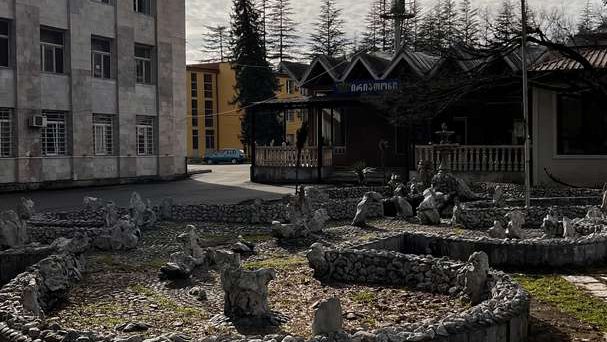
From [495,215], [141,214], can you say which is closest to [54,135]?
[141,214]

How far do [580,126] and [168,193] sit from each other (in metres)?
15.4

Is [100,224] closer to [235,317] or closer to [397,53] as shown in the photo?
[235,317]

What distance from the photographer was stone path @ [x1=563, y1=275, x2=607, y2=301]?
9062 mm

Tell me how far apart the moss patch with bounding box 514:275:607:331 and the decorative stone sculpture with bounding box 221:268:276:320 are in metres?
3.64

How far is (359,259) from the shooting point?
10.2 meters

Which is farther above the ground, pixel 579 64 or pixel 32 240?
pixel 579 64

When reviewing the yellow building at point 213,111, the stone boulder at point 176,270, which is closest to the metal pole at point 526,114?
the stone boulder at point 176,270

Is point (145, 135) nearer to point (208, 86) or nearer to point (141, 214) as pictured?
point (141, 214)

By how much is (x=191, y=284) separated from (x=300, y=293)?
1.74 meters

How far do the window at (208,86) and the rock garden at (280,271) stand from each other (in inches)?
1873

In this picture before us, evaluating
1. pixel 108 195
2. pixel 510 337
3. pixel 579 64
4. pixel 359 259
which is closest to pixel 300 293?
pixel 359 259

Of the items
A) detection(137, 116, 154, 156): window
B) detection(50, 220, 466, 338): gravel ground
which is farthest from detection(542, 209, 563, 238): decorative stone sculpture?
detection(137, 116, 154, 156): window

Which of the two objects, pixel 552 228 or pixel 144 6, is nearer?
pixel 552 228

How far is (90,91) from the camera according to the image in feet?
101
